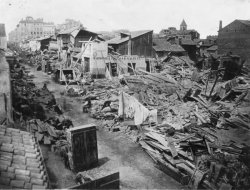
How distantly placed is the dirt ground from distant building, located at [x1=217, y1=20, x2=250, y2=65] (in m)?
31.1

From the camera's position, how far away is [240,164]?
32.4 feet

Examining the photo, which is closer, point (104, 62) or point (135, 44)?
point (104, 62)

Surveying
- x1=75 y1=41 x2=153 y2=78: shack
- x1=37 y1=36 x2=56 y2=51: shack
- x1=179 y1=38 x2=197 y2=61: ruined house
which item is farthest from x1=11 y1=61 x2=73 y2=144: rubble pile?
x1=37 y1=36 x2=56 y2=51: shack

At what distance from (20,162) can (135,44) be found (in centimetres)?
3414

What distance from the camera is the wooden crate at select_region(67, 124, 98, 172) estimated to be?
36.1 ft

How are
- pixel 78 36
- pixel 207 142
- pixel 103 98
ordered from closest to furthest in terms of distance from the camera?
pixel 207 142 → pixel 103 98 → pixel 78 36

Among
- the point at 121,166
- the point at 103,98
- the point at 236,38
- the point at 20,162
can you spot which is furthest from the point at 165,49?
the point at 20,162

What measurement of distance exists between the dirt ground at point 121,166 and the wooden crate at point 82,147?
0.40 meters

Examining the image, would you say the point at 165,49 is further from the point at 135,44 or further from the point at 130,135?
the point at 130,135

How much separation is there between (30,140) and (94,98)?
545 inches

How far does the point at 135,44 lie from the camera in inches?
1581

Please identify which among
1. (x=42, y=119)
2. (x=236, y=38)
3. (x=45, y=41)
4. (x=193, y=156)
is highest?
(x=45, y=41)

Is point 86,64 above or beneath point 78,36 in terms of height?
beneath

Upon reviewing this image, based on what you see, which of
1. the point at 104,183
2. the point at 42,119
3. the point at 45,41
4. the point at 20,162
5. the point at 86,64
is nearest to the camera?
the point at 104,183
